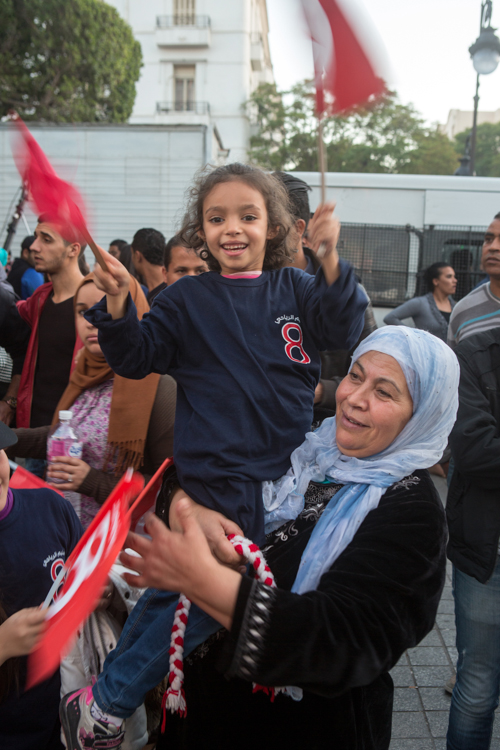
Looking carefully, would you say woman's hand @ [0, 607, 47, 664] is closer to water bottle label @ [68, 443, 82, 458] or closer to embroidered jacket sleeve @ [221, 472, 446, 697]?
embroidered jacket sleeve @ [221, 472, 446, 697]

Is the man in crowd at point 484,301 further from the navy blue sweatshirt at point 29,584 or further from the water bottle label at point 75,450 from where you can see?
the navy blue sweatshirt at point 29,584

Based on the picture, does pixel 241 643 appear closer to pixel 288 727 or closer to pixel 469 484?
pixel 288 727

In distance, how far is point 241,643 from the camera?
1.25 m

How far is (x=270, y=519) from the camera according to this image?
1.63 metres

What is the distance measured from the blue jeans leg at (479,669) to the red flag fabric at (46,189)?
1965 millimetres

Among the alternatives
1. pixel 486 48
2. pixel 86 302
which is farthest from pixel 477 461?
pixel 486 48

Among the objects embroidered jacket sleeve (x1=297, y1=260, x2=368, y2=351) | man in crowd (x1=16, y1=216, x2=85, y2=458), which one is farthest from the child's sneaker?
man in crowd (x1=16, y1=216, x2=85, y2=458)

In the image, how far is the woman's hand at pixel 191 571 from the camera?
1.26 meters

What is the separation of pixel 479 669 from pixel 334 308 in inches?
63.7

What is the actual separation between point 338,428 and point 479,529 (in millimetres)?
1001

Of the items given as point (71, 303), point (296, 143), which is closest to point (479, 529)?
point (71, 303)

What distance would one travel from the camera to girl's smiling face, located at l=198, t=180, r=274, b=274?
1.89 metres

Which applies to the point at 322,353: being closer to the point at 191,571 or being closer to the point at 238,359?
the point at 238,359

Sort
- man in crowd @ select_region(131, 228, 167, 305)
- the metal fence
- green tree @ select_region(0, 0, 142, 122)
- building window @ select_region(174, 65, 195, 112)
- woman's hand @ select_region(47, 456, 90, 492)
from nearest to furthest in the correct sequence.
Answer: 1. woman's hand @ select_region(47, 456, 90, 492)
2. man in crowd @ select_region(131, 228, 167, 305)
3. the metal fence
4. green tree @ select_region(0, 0, 142, 122)
5. building window @ select_region(174, 65, 195, 112)
